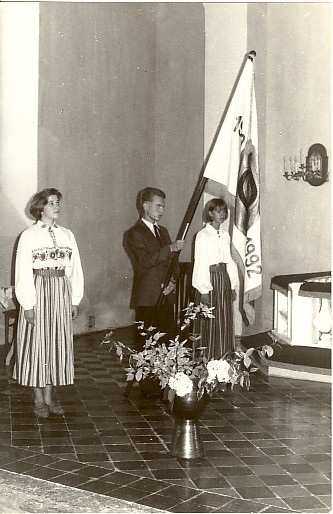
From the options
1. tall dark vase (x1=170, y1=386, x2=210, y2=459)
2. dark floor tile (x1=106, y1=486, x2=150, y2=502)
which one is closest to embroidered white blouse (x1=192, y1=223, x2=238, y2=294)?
tall dark vase (x1=170, y1=386, x2=210, y2=459)

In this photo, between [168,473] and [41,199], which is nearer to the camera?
[168,473]

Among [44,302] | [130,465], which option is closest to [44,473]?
[130,465]

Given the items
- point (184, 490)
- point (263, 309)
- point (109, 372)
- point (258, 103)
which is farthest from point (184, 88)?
point (184, 490)

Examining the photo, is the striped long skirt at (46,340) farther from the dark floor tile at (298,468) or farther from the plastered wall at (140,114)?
the plastered wall at (140,114)

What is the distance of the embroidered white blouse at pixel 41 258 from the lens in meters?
5.71

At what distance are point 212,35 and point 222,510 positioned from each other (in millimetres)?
7180

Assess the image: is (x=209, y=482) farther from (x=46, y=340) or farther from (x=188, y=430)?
(x=46, y=340)

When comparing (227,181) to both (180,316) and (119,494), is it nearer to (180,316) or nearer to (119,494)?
(180,316)

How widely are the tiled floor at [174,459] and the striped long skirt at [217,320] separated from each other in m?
0.43

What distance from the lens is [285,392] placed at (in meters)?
6.81

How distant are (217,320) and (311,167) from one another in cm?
417

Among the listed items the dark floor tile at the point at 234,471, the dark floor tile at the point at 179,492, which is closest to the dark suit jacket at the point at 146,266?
the dark floor tile at the point at 234,471

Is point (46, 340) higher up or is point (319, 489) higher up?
point (46, 340)

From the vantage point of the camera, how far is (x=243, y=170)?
586cm
